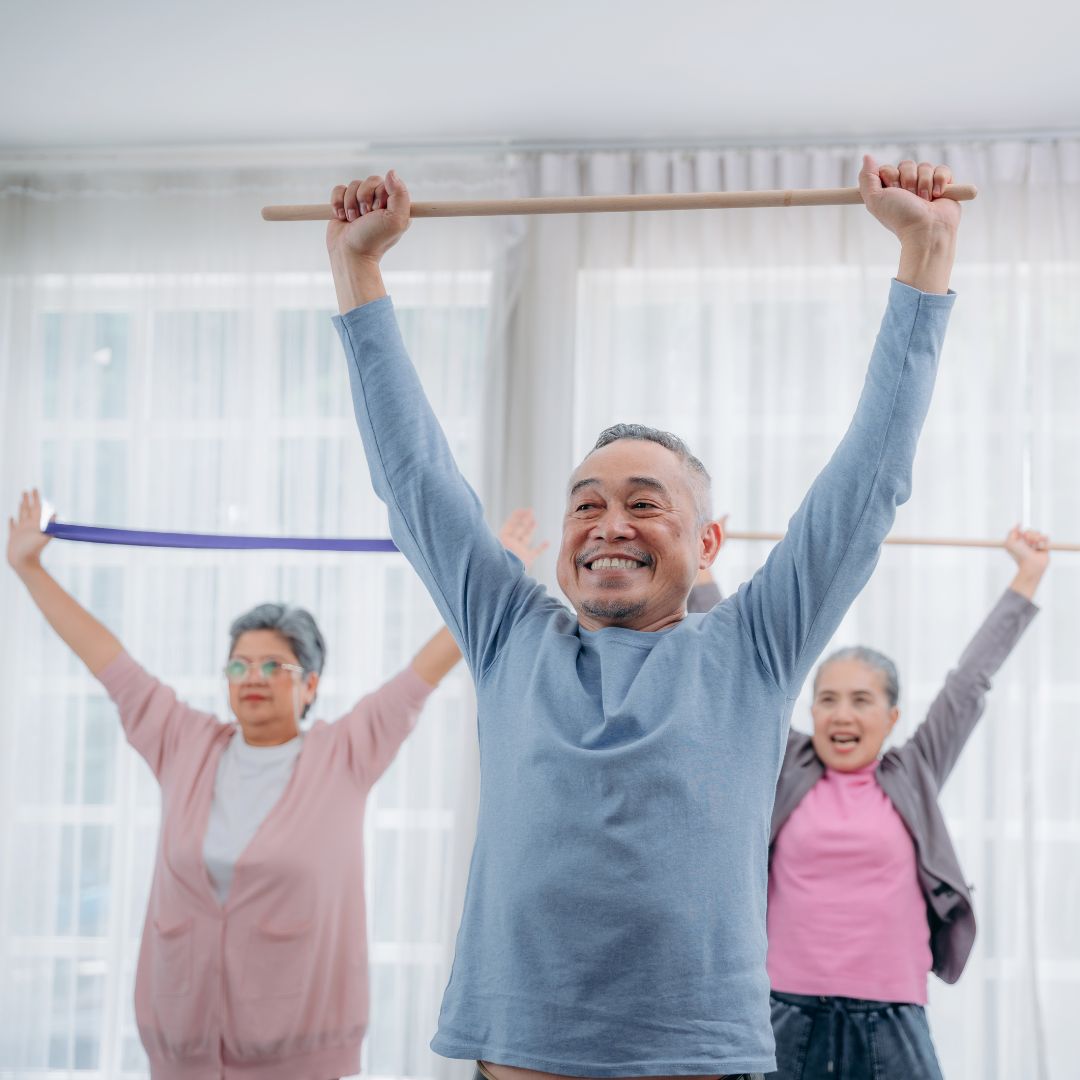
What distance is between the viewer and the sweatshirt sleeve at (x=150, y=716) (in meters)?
2.93

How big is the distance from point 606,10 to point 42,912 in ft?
10.4

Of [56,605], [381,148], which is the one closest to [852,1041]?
[56,605]

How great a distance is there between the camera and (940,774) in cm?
295

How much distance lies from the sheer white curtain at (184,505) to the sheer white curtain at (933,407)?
329 millimetres

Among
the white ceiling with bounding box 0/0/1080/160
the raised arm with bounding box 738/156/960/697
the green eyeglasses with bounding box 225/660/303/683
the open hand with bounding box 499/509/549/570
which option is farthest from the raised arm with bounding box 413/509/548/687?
the raised arm with bounding box 738/156/960/697

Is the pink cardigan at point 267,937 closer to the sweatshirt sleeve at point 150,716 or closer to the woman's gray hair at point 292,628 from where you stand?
the sweatshirt sleeve at point 150,716

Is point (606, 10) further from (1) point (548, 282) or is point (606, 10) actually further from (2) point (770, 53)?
(1) point (548, 282)

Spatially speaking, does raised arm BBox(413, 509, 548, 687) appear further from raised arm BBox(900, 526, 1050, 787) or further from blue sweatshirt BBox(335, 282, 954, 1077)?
blue sweatshirt BBox(335, 282, 954, 1077)

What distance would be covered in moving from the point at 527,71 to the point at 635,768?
262 centimetres

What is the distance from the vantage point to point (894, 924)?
2.71m

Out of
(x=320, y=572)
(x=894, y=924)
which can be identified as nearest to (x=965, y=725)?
(x=894, y=924)

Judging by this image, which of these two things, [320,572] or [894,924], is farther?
[320,572]

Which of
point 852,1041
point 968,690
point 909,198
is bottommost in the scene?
point 852,1041

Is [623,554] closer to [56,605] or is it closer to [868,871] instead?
[868,871]
